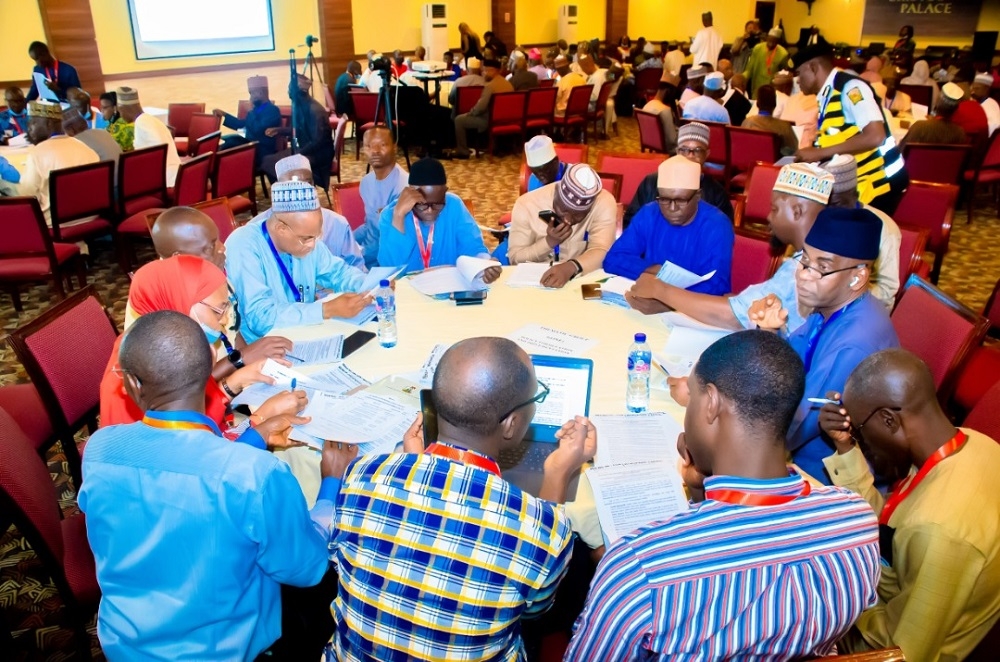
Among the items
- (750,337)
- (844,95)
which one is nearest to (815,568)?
(750,337)

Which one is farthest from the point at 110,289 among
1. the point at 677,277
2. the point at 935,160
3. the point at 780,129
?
the point at 935,160

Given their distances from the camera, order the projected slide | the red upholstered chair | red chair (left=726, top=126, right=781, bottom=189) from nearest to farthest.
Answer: the red upholstered chair
red chair (left=726, top=126, right=781, bottom=189)
the projected slide

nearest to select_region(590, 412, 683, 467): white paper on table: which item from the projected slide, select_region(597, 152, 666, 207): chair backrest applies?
select_region(597, 152, 666, 207): chair backrest

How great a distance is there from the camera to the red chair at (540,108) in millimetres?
9898

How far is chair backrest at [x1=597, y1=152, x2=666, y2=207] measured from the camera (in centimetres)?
529

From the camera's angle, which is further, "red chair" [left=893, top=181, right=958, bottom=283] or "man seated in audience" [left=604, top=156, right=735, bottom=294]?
"red chair" [left=893, top=181, right=958, bottom=283]

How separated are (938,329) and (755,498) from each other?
5.66 ft

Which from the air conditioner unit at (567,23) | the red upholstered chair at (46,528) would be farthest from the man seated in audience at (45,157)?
the air conditioner unit at (567,23)

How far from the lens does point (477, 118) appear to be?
9.91m

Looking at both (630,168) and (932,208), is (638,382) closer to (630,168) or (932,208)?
(932,208)

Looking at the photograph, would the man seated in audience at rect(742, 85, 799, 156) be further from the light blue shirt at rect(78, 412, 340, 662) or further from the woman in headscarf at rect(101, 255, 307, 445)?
the light blue shirt at rect(78, 412, 340, 662)

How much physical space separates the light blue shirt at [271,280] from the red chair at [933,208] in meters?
3.36

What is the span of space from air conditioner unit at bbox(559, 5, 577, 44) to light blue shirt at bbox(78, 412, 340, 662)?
17.8 meters

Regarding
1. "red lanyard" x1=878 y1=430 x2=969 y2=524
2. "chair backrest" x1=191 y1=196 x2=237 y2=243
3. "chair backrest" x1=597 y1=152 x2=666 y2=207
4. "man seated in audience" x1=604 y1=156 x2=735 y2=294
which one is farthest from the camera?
"chair backrest" x1=597 y1=152 x2=666 y2=207
